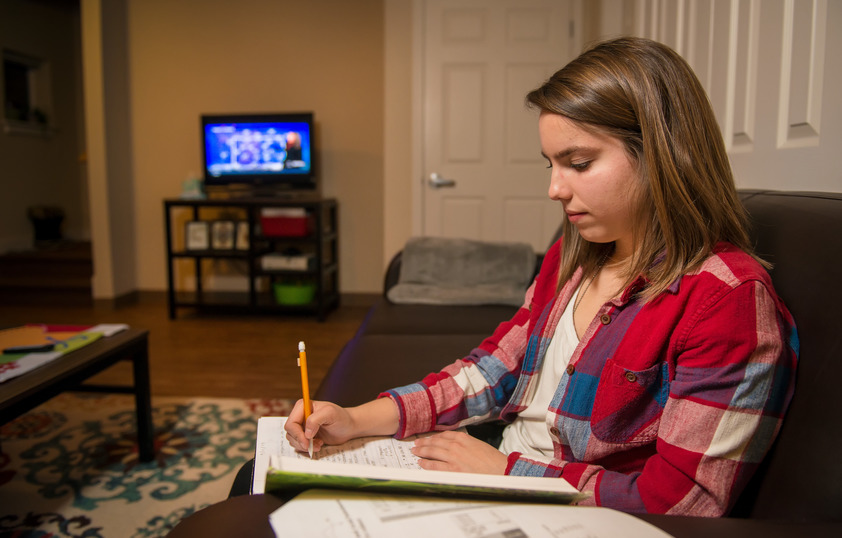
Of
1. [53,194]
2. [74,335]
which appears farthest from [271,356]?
[53,194]

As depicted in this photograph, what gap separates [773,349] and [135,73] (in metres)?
4.87

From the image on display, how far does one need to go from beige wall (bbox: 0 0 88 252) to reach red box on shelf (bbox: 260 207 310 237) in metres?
2.90

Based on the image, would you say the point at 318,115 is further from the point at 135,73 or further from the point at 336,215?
the point at 135,73

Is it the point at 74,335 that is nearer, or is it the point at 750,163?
the point at 750,163

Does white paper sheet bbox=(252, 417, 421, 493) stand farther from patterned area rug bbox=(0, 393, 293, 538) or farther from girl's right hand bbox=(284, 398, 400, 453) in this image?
patterned area rug bbox=(0, 393, 293, 538)

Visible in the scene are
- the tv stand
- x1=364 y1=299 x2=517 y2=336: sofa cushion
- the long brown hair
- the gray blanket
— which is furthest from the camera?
the tv stand

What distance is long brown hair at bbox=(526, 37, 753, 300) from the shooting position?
709 mm

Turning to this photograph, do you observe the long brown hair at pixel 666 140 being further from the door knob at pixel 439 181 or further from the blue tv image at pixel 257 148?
the blue tv image at pixel 257 148

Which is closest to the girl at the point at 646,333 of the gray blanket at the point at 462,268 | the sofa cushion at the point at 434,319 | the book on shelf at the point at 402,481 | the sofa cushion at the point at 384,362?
the book on shelf at the point at 402,481

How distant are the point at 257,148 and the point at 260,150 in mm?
24

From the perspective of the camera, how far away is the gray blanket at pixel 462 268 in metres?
2.44

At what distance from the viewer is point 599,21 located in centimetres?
327

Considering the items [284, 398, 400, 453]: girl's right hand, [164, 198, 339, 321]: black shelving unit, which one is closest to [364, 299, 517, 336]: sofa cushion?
[284, 398, 400, 453]: girl's right hand

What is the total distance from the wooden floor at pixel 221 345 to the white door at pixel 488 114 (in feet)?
3.37
